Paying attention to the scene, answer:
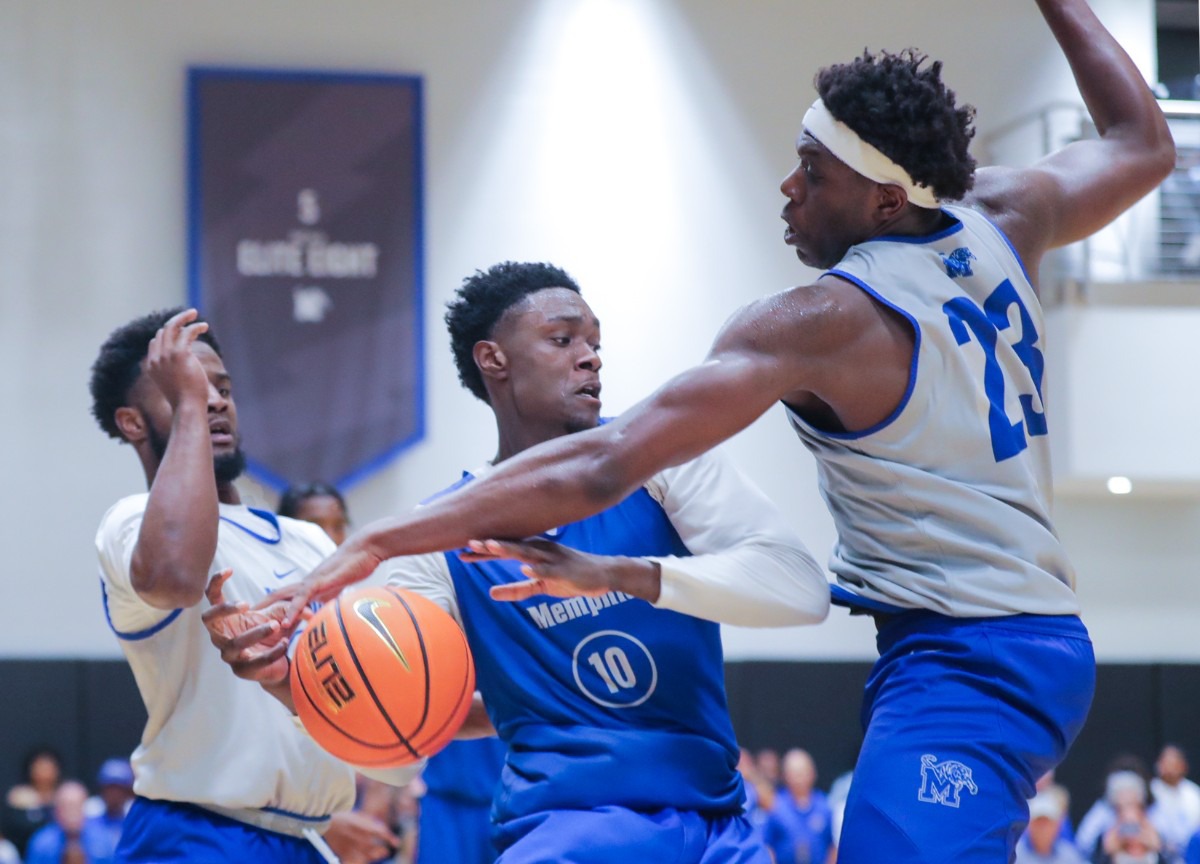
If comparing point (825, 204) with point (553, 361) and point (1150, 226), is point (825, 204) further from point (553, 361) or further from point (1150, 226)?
point (1150, 226)

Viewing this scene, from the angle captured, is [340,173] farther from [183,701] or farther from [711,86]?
[183,701]

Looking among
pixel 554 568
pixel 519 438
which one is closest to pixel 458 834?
pixel 519 438

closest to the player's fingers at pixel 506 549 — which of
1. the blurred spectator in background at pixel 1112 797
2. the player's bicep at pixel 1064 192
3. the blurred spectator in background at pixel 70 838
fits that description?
the player's bicep at pixel 1064 192

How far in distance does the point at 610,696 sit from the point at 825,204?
1.10m

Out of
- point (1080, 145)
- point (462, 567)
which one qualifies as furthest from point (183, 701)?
point (1080, 145)

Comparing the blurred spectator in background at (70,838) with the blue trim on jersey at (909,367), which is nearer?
the blue trim on jersey at (909,367)

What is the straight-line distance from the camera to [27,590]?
1148 cm

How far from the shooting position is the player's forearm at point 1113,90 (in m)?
3.54

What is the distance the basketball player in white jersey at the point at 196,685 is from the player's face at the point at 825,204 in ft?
4.92

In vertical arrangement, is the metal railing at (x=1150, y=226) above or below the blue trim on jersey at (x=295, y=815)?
above

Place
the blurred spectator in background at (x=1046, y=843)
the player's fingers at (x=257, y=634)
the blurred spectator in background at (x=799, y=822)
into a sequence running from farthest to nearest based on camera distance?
the blurred spectator in background at (x=799, y=822), the blurred spectator in background at (x=1046, y=843), the player's fingers at (x=257, y=634)

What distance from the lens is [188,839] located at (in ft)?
11.9

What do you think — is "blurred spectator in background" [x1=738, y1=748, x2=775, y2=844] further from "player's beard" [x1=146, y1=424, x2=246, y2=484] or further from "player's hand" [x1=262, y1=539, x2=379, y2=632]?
"player's hand" [x1=262, y1=539, x2=379, y2=632]

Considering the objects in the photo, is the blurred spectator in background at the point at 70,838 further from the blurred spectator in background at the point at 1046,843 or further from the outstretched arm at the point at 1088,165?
the outstretched arm at the point at 1088,165
